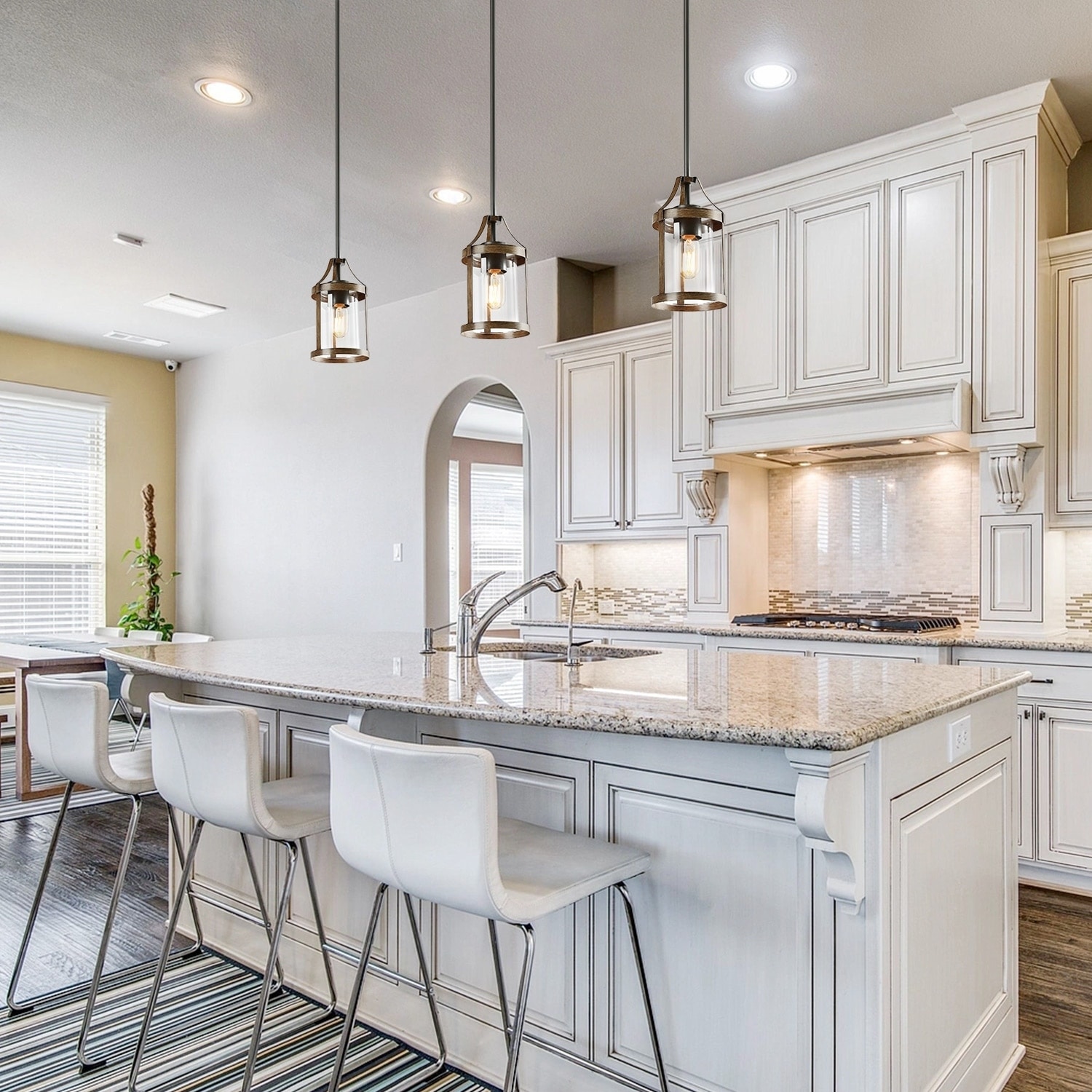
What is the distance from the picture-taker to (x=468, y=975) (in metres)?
2.09

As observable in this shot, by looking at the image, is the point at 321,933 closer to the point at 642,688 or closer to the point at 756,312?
the point at 642,688

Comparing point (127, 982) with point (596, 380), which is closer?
point (127, 982)

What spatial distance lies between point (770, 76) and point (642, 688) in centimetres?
238

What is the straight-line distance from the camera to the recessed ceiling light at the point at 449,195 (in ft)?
13.3

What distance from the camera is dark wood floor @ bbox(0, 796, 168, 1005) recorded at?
2.69 metres

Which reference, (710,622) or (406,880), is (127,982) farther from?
(710,622)

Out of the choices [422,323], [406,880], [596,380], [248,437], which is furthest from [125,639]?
Result: [406,880]

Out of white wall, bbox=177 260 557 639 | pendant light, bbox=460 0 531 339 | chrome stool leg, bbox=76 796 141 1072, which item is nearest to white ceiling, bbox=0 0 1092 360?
white wall, bbox=177 260 557 639

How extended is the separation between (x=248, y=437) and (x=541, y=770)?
18.0 feet

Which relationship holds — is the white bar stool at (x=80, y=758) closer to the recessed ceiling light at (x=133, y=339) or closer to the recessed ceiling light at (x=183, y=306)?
the recessed ceiling light at (x=183, y=306)

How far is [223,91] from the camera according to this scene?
3.21 meters

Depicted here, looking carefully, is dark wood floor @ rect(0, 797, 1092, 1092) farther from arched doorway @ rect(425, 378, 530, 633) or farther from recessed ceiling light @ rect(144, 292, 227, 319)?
arched doorway @ rect(425, 378, 530, 633)

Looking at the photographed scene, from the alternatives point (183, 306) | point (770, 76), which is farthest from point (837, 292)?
point (183, 306)

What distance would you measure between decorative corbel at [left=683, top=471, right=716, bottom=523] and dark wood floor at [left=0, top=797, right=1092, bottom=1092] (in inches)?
77.5
